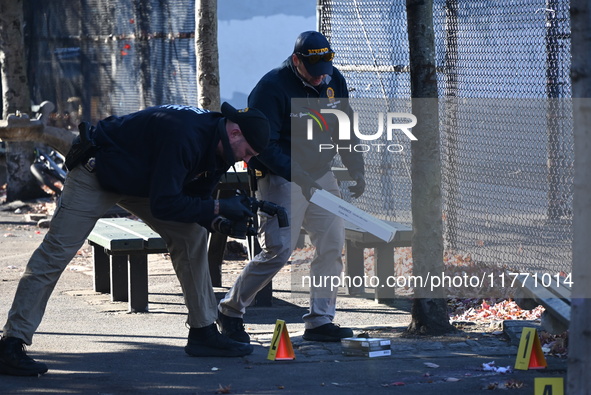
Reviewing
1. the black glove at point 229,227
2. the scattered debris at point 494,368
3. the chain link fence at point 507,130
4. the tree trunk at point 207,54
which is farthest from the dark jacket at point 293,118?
the tree trunk at point 207,54

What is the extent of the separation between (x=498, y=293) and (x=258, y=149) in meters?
3.28

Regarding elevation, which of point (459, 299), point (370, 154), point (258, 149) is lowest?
point (459, 299)

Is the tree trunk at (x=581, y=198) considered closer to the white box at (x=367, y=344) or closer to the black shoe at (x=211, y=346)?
the white box at (x=367, y=344)

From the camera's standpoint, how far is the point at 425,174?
6539mm

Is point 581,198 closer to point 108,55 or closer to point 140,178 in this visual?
point 140,178

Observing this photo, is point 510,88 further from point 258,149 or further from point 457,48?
point 258,149

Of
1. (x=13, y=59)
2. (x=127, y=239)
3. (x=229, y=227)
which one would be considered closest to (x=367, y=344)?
(x=229, y=227)

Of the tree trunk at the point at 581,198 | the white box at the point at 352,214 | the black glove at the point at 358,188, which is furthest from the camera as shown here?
the black glove at the point at 358,188

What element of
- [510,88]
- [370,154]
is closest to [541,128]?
[510,88]

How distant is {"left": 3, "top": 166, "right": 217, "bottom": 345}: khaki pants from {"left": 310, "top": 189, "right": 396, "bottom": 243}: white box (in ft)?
2.34

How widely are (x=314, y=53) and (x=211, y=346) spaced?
1869 mm

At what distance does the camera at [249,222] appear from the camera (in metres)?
5.55

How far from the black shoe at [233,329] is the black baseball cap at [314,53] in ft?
5.28

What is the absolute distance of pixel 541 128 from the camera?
8586 mm
